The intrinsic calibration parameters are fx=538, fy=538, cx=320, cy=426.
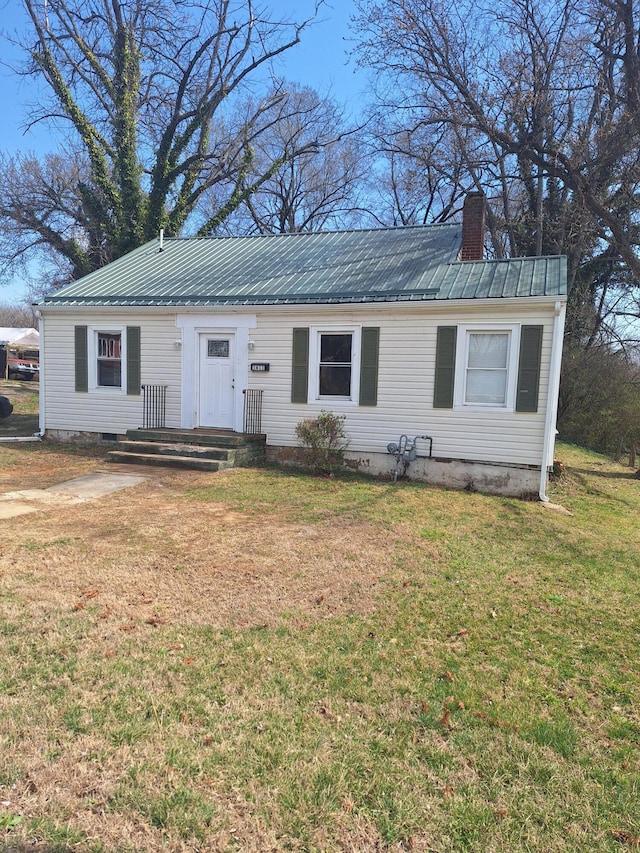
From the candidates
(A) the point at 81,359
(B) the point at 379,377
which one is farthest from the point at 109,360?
(B) the point at 379,377

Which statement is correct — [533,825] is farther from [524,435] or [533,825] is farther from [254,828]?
[524,435]

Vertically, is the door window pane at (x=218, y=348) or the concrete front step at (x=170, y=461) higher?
the door window pane at (x=218, y=348)

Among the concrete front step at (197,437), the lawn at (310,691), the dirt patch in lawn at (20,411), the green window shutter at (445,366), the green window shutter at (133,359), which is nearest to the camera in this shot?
the lawn at (310,691)

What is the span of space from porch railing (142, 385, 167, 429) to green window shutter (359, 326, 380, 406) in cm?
421

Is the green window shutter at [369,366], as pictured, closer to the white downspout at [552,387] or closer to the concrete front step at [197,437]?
the concrete front step at [197,437]

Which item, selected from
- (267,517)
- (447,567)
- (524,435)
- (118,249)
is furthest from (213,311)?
(118,249)

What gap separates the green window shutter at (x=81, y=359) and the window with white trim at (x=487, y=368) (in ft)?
25.4

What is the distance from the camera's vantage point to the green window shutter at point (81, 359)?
11516 millimetres

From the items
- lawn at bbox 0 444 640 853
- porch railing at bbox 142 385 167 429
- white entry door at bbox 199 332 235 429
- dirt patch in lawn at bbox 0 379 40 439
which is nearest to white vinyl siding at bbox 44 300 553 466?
porch railing at bbox 142 385 167 429

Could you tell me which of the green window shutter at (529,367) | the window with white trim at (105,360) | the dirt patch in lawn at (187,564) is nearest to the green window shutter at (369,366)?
the green window shutter at (529,367)

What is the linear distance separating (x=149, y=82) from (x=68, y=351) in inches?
650

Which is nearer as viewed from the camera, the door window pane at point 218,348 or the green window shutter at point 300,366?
the green window shutter at point 300,366

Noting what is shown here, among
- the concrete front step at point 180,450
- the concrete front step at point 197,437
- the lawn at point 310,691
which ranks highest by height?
the concrete front step at point 197,437

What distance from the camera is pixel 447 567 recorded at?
520 cm
